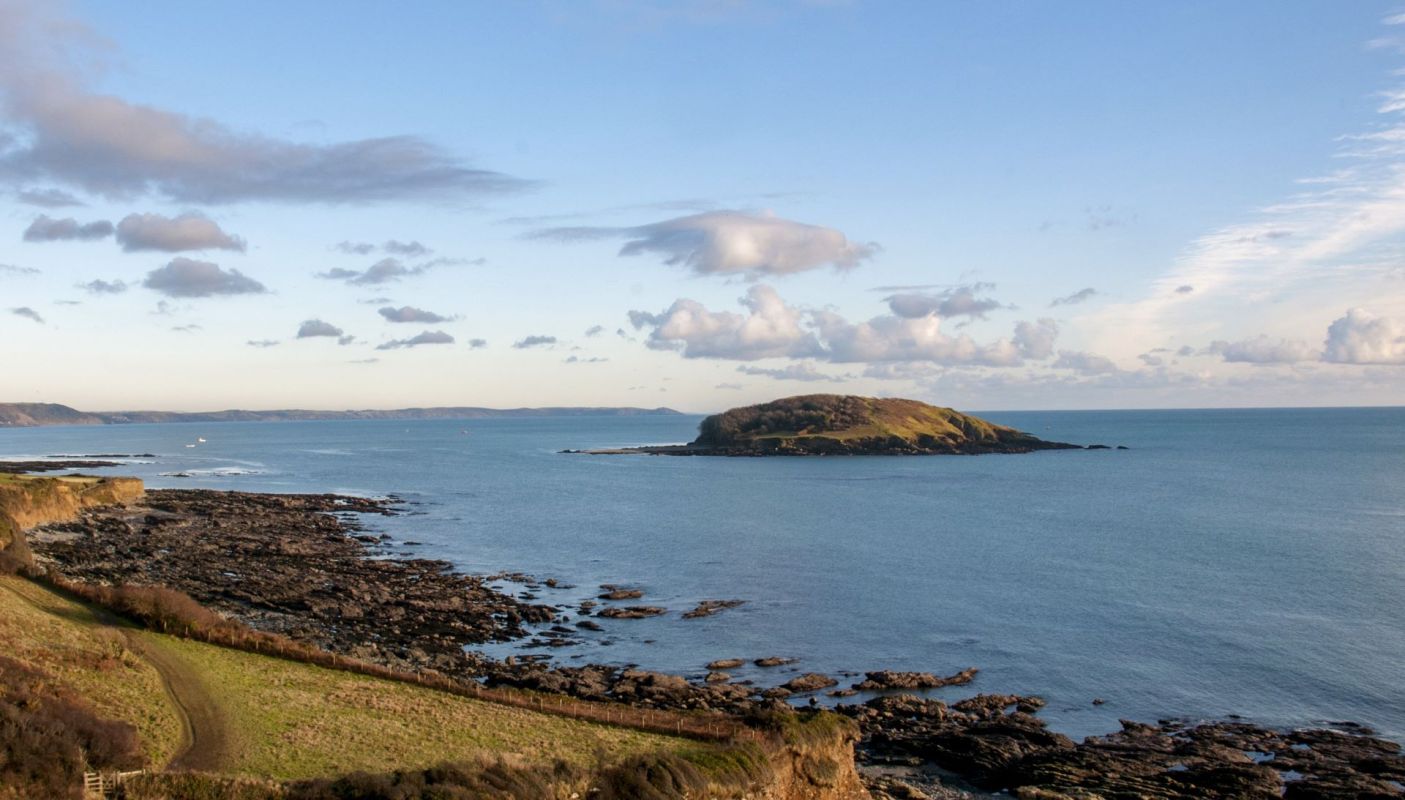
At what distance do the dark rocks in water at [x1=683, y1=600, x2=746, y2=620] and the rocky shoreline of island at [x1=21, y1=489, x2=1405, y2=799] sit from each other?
0.22m

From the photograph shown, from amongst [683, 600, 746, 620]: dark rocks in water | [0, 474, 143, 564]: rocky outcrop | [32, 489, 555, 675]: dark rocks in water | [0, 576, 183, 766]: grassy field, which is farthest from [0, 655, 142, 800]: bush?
[0, 474, 143, 564]: rocky outcrop

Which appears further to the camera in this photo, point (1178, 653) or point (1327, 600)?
point (1327, 600)

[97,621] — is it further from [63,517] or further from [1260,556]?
[1260,556]

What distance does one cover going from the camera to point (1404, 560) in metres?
79.9

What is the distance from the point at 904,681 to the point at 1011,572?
32.0 metres

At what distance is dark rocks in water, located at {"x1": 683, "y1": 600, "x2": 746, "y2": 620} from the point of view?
60.6 metres

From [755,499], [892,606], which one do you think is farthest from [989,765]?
[755,499]

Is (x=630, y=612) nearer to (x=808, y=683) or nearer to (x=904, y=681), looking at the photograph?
(x=808, y=683)

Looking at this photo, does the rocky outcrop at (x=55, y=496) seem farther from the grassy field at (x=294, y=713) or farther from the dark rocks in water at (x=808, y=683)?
the dark rocks in water at (x=808, y=683)

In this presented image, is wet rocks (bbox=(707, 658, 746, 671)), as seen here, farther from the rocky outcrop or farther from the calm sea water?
the rocky outcrop

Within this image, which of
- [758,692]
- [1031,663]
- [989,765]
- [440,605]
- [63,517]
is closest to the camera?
[989,765]

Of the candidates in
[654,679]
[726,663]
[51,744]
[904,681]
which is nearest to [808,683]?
[904,681]

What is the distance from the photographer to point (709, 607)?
205 ft

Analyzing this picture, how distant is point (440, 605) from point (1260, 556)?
212ft
